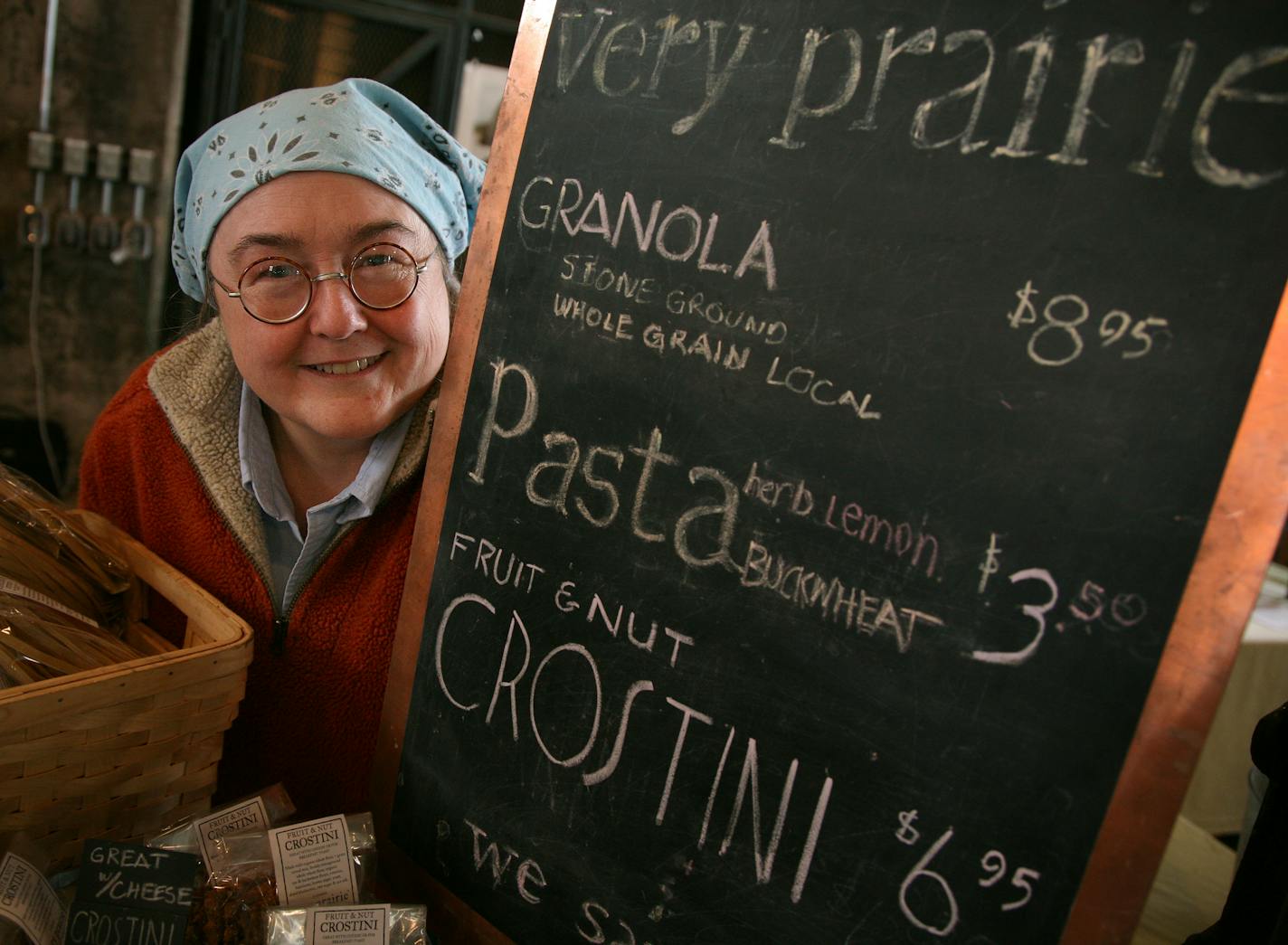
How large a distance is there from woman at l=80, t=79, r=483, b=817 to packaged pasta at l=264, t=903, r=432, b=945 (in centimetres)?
41

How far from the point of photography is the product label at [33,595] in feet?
3.67

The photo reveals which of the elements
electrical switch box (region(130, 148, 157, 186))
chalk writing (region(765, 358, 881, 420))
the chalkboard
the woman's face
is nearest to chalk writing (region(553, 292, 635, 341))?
the chalkboard

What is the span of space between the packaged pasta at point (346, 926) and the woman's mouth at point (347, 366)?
2.43ft

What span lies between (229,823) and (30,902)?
0.67 feet

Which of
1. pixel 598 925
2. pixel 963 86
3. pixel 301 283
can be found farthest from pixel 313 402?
pixel 963 86

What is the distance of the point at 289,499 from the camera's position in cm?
156

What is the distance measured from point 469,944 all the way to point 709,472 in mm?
636

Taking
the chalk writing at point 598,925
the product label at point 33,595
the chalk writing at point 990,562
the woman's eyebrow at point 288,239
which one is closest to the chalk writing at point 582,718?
the chalk writing at point 598,925

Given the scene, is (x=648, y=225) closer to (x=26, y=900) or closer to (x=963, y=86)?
(x=963, y=86)

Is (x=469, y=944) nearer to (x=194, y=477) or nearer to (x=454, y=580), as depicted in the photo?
(x=454, y=580)

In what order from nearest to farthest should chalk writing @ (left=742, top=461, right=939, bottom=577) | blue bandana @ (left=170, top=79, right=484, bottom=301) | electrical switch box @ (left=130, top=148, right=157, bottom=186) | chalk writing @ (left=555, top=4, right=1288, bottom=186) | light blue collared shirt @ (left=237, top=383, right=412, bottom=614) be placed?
chalk writing @ (left=555, top=4, right=1288, bottom=186)
chalk writing @ (left=742, top=461, right=939, bottom=577)
blue bandana @ (left=170, top=79, right=484, bottom=301)
light blue collared shirt @ (left=237, top=383, right=412, bottom=614)
electrical switch box @ (left=130, top=148, right=157, bottom=186)

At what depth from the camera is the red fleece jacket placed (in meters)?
1.38

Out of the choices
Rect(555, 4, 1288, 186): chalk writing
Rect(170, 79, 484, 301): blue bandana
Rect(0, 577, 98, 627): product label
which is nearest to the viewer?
Rect(555, 4, 1288, 186): chalk writing

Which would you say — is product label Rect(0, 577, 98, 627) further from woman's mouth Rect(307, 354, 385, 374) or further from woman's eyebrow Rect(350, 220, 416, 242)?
woman's eyebrow Rect(350, 220, 416, 242)
